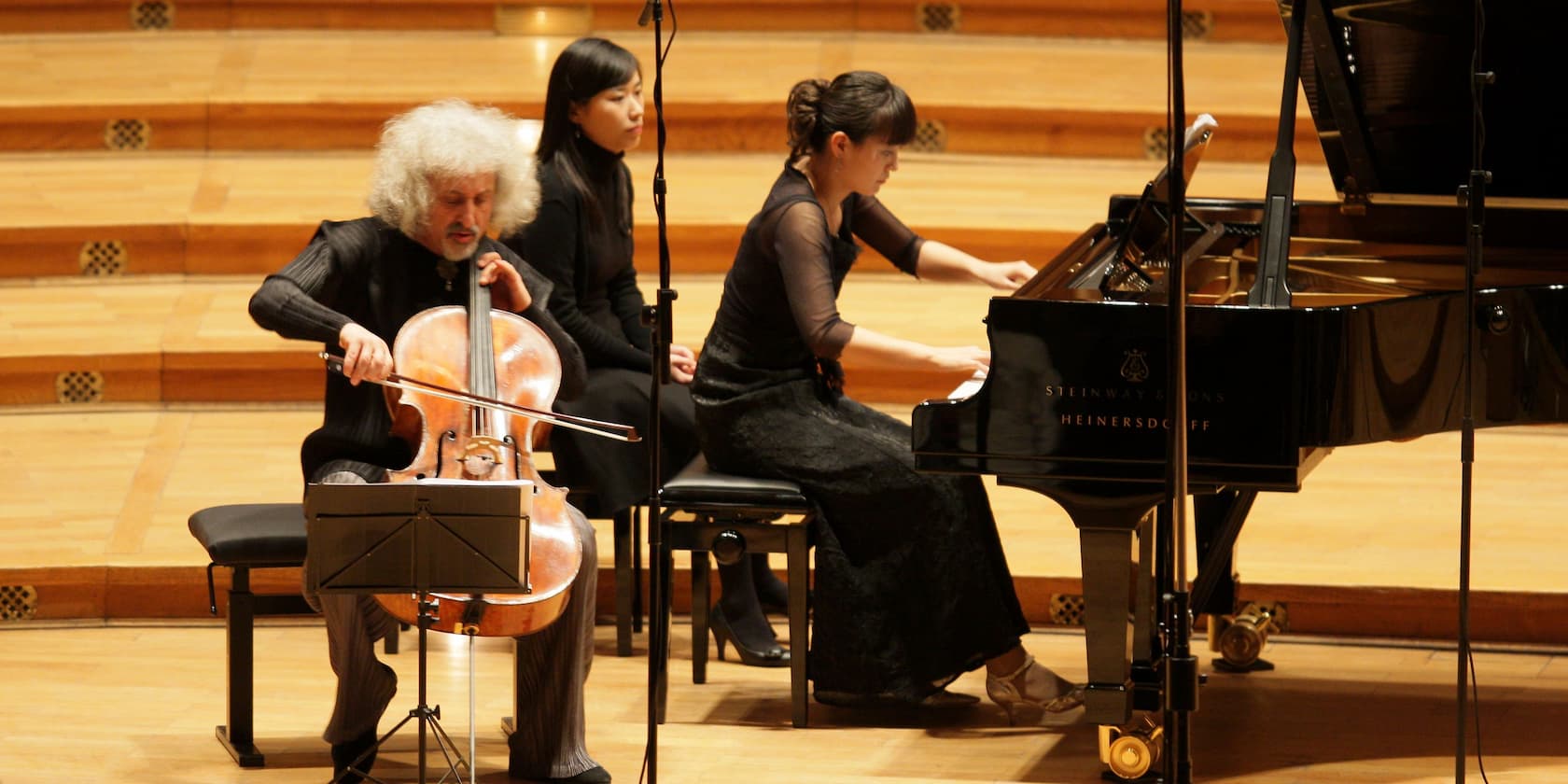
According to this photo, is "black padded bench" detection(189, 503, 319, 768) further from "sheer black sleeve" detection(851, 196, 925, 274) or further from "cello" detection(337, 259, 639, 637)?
"sheer black sleeve" detection(851, 196, 925, 274)

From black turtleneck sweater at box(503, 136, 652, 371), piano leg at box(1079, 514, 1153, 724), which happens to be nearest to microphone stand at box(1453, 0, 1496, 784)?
piano leg at box(1079, 514, 1153, 724)

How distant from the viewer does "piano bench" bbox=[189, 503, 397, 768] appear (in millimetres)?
3350

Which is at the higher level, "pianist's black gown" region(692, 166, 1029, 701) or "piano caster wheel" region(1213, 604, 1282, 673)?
"pianist's black gown" region(692, 166, 1029, 701)

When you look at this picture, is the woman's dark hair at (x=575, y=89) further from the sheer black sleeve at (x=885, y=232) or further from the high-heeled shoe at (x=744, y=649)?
the high-heeled shoe at (x=744, y=649)

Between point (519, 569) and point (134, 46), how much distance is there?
414cm

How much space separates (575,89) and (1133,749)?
5.95ft

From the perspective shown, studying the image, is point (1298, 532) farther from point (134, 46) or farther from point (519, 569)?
point (134, 46)

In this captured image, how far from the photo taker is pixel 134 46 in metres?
6.30

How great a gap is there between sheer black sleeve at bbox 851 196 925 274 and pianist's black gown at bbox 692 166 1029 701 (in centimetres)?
28

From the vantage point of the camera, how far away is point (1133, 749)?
10.5 ft

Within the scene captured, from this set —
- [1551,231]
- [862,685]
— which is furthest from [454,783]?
[1551,231]

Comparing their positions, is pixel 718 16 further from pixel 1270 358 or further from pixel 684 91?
pixel 1270 358

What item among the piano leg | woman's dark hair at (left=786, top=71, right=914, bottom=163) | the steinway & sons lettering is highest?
woman's dark hair at (left=786, top=71, right=914, bottom=163)

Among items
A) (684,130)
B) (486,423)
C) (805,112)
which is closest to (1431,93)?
(805,112)
